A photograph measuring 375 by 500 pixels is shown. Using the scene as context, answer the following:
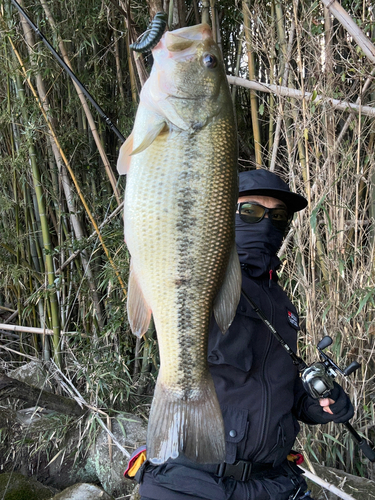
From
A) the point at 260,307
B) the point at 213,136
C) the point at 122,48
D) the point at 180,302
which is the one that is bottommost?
the point at 260,307

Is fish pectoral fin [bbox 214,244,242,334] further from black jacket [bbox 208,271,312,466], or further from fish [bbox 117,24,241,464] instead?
black jacket [bbox 208,271,312,466]

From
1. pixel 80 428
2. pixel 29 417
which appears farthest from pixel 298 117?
pixel 29 417

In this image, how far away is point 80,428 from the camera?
3258 mm

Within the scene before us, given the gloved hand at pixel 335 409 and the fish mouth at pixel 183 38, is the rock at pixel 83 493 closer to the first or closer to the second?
the gloved hand at pixel 335 409

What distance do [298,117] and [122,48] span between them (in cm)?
172

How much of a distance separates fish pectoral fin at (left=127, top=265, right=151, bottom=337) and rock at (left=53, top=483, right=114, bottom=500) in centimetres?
242

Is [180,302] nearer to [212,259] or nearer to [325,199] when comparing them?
[212,259]

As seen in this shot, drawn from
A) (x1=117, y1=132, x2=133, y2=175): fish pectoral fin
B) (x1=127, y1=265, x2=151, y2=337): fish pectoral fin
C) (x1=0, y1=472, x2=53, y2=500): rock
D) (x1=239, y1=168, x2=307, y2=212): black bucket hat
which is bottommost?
(x1=0, y1=472, x2=53, y2=500): rock

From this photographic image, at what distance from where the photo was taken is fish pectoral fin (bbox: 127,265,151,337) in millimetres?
1141

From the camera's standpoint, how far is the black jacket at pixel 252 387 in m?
1.42

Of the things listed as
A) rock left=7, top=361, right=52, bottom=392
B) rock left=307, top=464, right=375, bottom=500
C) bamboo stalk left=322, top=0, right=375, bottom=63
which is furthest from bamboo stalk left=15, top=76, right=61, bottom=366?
bamboo stalk left=322, top=0, right=375, bottom=63

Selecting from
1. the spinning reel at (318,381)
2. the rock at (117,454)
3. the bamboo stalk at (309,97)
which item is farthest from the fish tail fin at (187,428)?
the rock at (117,454)

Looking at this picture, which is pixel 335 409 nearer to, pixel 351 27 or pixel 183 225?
pixel 183 225

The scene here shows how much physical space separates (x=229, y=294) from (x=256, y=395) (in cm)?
50
